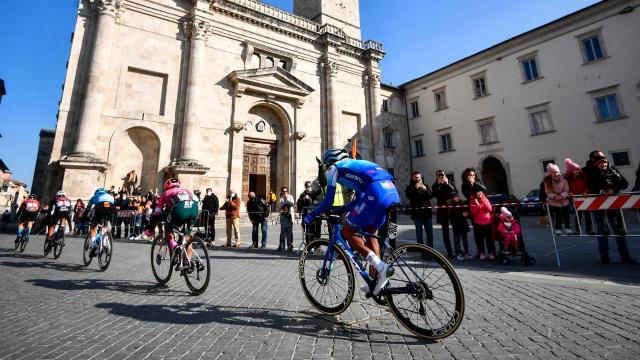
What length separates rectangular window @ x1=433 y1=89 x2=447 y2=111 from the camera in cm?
2647

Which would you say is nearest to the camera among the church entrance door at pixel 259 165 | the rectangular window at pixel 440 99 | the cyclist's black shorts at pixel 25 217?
the cyclist's black shorts at pixel 25 217

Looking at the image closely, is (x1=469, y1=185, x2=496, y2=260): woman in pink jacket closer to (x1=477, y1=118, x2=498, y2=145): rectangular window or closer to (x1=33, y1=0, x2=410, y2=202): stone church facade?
(x1=33, y1=0, x2=410, y2=202): stone church facade

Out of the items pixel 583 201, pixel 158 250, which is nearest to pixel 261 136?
pixel 158 250

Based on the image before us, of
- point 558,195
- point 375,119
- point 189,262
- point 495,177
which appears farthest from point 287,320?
point 495,177

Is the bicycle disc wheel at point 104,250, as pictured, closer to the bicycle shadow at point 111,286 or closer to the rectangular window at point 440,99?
the bicycle shadow at point 111,286

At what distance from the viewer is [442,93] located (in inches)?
1051

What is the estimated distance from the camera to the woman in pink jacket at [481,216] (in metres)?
6.17

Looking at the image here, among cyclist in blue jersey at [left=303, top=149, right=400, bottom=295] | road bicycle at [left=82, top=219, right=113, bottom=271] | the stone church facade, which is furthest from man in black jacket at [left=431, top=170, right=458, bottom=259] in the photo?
the stone church facade

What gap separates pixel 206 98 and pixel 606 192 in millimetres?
18034

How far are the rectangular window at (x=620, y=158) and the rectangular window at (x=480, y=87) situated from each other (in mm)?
9233

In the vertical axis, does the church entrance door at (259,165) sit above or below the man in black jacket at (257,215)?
above

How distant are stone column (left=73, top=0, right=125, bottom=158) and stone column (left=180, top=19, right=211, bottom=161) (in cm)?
380

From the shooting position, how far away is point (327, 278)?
3.35 m

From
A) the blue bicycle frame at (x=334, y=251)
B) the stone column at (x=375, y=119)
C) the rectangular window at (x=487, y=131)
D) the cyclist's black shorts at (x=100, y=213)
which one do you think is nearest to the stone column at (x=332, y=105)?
the stone column at (x=375, y=119)
